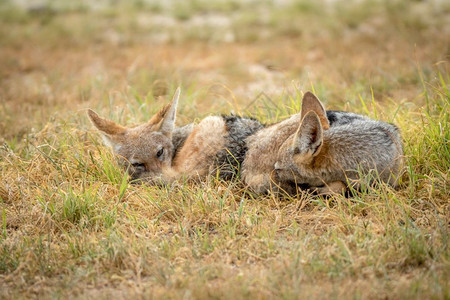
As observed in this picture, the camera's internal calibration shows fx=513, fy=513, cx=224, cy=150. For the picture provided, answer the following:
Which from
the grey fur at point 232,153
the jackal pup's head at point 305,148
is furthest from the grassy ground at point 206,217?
the jackal pup's head at point 305,148

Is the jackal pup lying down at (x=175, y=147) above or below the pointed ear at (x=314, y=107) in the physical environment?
below

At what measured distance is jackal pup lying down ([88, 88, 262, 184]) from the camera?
16.0 feet

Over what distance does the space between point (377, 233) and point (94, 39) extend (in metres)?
10.9

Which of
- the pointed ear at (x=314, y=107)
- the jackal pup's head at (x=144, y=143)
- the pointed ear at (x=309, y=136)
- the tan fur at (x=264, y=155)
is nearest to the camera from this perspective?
the pointed ear at (x=309, y=136)

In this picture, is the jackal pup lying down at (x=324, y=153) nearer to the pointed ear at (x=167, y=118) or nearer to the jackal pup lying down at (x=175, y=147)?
the jackal pup lying down at (x=175, y=147)

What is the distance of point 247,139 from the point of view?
491 centimetres

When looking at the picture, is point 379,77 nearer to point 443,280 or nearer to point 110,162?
point 110,162

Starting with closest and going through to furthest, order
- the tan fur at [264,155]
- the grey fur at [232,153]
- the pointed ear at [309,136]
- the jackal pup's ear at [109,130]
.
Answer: the pointed ear at [309,136]
the tan fur at [264,155]
the grey fur at [232,153]
the jackal pup's ear at [109,130]

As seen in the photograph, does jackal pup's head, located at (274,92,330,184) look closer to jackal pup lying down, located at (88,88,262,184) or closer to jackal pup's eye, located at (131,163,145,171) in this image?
jackal pup lying down, located at (88,88,262,184)

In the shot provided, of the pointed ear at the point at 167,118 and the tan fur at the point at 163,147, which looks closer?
the tan fur at the point at 163,147

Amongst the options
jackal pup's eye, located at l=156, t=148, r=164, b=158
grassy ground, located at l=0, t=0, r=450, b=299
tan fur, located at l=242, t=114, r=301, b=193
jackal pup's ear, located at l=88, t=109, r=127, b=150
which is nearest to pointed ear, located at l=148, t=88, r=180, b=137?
jackal pup's eye, located at l=156, t=148, r=164, b=158

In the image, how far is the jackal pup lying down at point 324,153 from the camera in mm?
4164

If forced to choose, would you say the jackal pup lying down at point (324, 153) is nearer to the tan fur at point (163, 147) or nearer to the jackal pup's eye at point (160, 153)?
the tan fur at point (163, 147)

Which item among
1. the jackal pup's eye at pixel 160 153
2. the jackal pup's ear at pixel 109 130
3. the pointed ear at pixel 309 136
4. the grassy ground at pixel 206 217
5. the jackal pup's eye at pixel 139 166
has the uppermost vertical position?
the pointed ear at pixel 309 136
